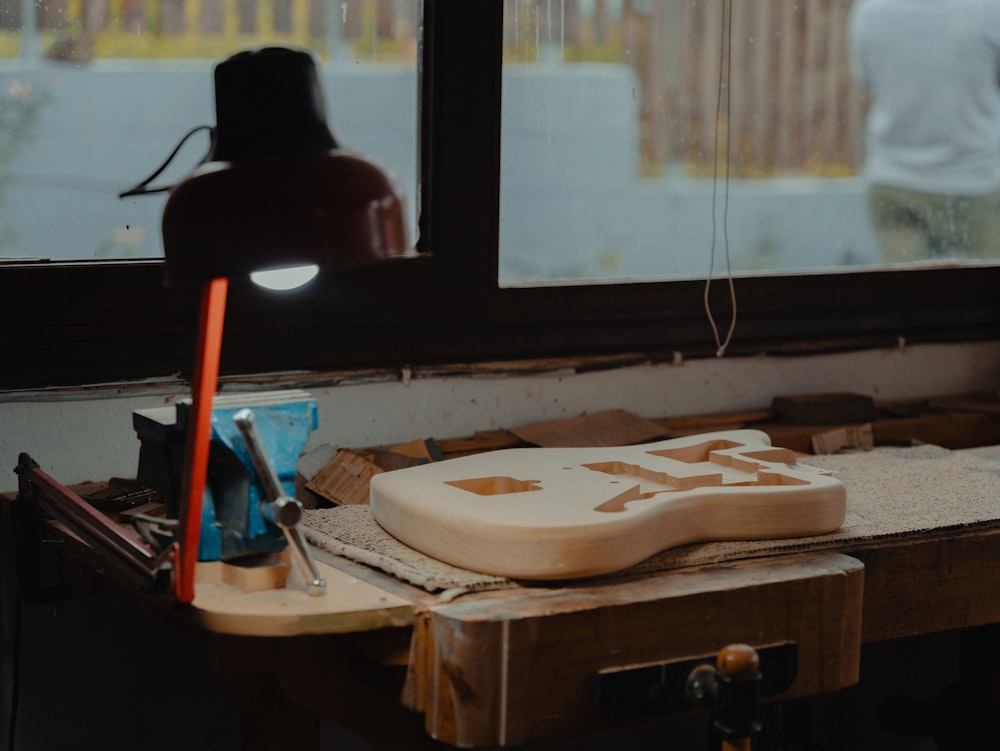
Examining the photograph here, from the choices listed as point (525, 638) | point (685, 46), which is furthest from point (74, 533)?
point (685, 46)

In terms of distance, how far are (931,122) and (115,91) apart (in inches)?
69.1

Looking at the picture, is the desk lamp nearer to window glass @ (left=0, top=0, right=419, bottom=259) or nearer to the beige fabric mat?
the beige fabric mat

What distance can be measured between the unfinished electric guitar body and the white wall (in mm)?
387

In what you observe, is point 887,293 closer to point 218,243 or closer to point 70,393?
point 70,393

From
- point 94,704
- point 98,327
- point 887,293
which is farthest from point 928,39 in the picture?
point 94,704

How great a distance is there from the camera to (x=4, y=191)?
70.8 inches

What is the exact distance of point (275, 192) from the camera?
113 cm

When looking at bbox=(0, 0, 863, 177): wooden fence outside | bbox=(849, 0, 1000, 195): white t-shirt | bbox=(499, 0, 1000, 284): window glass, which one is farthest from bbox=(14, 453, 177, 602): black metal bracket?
bbox=(849, 0, 1000, 195): white t-shirt

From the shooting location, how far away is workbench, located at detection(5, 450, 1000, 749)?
1229mm

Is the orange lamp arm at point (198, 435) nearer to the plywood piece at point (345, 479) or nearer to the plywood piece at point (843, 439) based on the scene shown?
the plywood piece at point (345, 479)

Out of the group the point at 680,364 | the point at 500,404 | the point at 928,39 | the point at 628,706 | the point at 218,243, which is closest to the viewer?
the point at 218,243

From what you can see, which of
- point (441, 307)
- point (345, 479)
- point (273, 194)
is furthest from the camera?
point (441, 307)

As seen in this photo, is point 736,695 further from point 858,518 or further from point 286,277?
point 286,277

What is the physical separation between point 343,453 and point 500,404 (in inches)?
12.1
